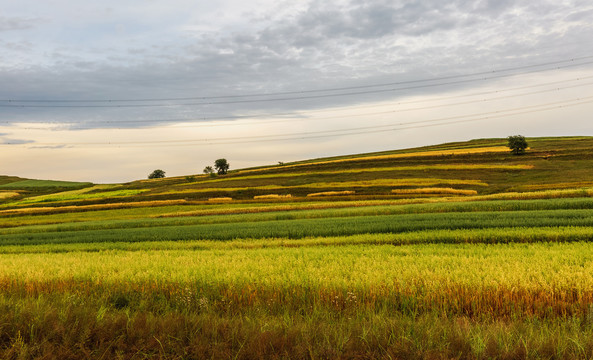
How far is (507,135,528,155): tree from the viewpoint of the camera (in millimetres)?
73125

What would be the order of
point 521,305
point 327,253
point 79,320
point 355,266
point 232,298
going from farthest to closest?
point 327,253
point 355,266
point 232,298
point 521,305
point 79,320

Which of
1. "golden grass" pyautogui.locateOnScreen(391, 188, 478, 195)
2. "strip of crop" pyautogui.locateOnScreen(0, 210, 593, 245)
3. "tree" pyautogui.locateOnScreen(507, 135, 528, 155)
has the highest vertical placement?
"tree" pyautogui.locateOnScreen(507, 135, 528, 155)

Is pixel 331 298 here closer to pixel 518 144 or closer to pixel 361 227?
pixel 361 227

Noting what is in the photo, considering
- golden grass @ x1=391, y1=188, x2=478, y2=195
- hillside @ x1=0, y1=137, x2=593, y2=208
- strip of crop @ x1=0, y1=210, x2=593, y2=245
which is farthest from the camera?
hillside @ x1=0, y1=137, x2=593, y2=208

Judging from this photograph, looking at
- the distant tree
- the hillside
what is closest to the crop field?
the hillside

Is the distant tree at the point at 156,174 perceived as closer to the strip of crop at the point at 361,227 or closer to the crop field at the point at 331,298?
the strip of crop at the point at 361,227

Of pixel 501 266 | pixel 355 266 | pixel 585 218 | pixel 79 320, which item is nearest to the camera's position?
pixel 79 320

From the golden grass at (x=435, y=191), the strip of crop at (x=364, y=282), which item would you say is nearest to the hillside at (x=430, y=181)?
the golden grass at (x=435, y=191)

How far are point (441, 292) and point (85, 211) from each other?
51596mm

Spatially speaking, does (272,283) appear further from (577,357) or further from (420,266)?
(577,357)

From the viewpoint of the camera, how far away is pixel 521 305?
7.19 metres

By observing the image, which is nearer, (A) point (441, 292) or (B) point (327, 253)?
(A) point (441, 292)

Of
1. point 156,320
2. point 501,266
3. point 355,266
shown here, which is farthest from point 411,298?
point 156,320

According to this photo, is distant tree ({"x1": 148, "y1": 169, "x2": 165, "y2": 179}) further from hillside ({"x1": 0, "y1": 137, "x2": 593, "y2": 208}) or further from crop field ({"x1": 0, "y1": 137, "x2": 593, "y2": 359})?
crop field ({"x1": 0, "y1": 137, "x2": 593, "y2": 359})
